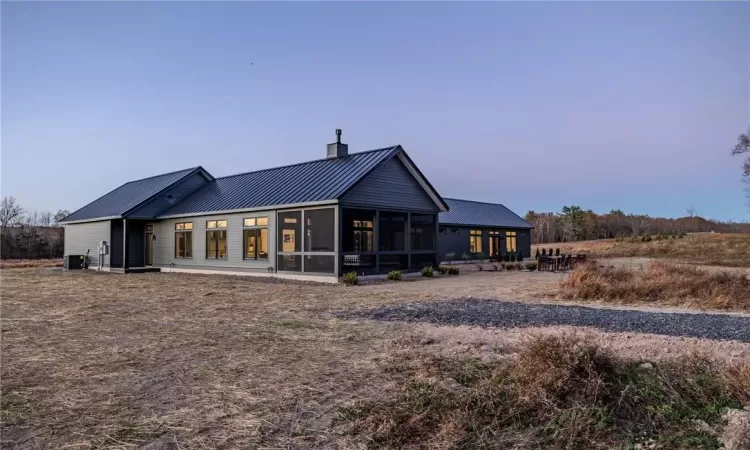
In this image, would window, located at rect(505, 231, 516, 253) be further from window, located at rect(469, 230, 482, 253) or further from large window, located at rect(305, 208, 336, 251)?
large window, located at rect(305, 208, 336, 251)

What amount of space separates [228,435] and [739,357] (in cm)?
491

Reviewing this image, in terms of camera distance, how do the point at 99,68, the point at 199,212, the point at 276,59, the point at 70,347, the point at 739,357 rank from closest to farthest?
1. the point at 739,357
2. the point at 70,347
3. the point at 99,68
4. the point at 276,59
5. the point at 199,212

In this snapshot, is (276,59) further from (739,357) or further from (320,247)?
(739,357)

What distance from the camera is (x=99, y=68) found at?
14.2 m

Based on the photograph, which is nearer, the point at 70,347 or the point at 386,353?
the point at 386,353

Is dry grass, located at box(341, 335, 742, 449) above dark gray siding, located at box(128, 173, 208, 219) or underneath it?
underneath

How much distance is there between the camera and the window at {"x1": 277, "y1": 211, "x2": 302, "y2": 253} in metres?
17.4

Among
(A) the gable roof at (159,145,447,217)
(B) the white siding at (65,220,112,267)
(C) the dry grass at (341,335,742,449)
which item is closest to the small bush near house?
(A) the gable roof at (159,145,447,217)

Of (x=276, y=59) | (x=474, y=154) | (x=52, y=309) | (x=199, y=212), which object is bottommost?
(x=52, y=309)

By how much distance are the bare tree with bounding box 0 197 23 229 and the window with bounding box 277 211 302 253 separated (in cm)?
4312

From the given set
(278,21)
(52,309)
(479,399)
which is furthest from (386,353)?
(278,21)

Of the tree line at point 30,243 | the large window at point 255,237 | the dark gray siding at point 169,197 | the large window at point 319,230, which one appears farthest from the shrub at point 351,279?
the tree line at point 30,243

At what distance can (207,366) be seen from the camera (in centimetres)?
519

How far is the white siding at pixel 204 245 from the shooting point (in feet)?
60.1
